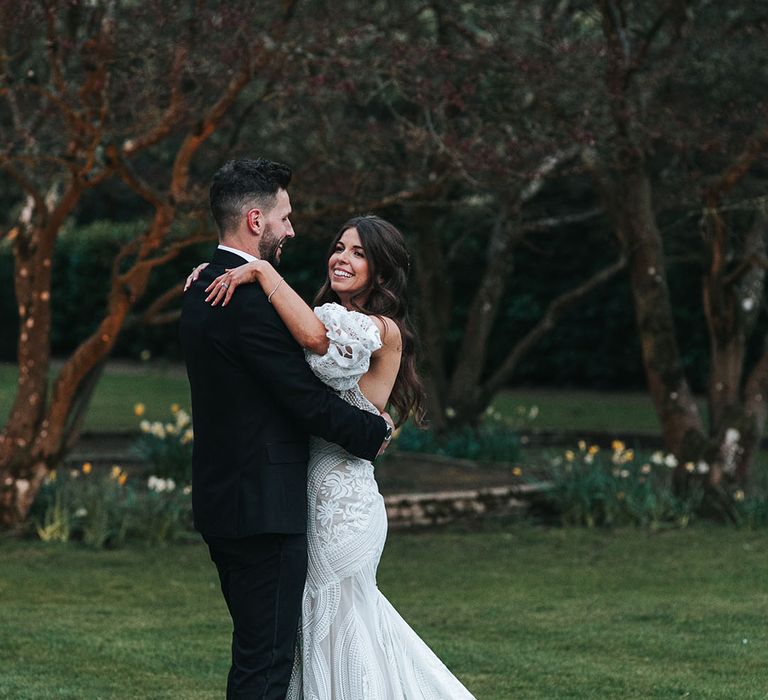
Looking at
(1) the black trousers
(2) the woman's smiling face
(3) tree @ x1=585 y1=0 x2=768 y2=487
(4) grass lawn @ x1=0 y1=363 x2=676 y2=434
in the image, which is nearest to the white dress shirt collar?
(2) the woman's smiling face

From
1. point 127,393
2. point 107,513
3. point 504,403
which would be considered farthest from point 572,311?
point 107,513

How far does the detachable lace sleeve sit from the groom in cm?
4

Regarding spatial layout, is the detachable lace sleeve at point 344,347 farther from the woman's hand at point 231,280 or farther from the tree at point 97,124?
the tree at point 97,124

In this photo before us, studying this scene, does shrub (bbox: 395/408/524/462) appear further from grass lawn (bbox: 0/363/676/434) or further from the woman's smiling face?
the woman's smiling face

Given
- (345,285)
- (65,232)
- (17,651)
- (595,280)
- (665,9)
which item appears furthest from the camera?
(65,232)

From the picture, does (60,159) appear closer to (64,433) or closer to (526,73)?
(64,433)

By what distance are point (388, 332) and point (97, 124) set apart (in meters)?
4.37

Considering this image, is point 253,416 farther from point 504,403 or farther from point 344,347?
point 504,403

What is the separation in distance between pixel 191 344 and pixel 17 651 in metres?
2.82

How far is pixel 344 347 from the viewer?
3607 mm

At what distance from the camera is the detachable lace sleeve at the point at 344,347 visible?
3.61 meters

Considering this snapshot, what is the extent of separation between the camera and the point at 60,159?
7.73 metres

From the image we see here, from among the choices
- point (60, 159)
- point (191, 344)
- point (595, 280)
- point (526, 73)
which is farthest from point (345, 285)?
point (595, 280)

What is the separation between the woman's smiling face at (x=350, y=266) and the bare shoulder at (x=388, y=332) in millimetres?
130
